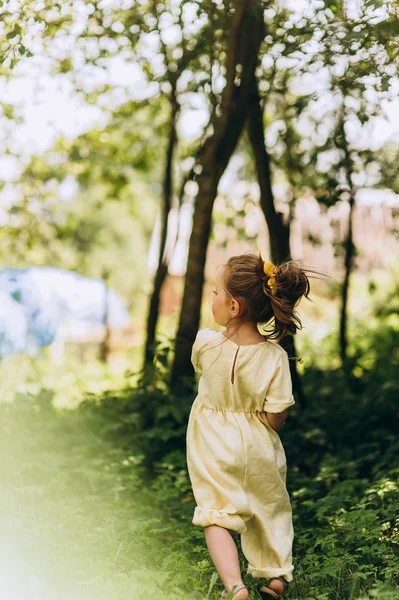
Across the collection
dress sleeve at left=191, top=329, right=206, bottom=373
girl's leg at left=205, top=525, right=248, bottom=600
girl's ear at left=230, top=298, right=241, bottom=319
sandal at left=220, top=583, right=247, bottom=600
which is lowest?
sandal at left=220, top=583, right=247, bottom=600

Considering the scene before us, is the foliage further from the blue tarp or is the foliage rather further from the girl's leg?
the blue tarp

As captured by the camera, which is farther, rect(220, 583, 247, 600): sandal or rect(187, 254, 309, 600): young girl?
rect(187, 254, 309, 600): young girl

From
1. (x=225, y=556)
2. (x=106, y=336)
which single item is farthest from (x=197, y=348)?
(x=106, y=336)

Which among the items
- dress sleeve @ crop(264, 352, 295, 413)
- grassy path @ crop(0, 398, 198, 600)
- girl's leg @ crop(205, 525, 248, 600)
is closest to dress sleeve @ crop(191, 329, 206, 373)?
dress sleeve @ crop(264, 352, 295, 413)

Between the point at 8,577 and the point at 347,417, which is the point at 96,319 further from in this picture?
the point at 8,577

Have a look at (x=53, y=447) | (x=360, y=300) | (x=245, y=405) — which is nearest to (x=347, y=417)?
(x=53, y=447)

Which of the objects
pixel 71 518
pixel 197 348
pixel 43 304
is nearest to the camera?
pixel 197 348

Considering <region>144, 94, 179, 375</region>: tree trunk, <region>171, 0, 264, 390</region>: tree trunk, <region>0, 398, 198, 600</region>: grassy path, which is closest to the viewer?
<region>0, 398, 198, 600</region>: grassy path

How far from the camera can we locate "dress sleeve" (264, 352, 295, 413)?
336 centimetres

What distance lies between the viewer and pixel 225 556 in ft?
10.5

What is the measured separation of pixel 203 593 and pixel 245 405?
81 centimetres

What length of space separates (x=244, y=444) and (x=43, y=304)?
30.2 feet

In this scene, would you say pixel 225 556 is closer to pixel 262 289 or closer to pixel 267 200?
pixel 262 289

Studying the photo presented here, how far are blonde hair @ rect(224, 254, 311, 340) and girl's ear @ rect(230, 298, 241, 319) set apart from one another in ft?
0.05
